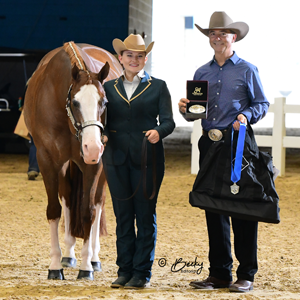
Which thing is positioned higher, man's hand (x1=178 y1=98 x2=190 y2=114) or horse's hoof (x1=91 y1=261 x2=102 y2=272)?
man's hand (x1=178 y1=98 x2=190 y2=114)

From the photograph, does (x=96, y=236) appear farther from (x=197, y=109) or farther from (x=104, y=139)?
(x=197, y=109)

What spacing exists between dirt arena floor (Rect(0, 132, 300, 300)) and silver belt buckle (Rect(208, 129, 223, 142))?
929 millimetres

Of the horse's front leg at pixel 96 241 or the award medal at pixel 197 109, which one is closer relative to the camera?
the award medal at pixel 197 109

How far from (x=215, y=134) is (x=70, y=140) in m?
1.09

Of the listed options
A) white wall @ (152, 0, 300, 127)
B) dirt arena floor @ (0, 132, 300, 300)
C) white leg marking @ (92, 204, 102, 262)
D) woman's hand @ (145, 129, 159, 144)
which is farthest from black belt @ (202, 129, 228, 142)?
white wall @ (152, 0, 300, 127)

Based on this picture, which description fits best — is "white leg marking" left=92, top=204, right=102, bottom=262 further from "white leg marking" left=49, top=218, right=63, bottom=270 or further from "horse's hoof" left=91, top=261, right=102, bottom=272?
"white leg marking" left=49, top=218, right=63, bottom=270

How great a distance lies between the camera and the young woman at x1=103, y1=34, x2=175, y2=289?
10.2 ft

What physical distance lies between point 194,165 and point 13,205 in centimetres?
377

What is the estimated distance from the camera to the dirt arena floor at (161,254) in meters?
3.05

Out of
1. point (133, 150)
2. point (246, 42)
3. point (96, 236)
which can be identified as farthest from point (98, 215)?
point (246, 42)

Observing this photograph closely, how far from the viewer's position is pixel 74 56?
3490 millimetres

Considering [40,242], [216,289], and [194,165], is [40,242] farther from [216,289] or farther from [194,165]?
[194,165]

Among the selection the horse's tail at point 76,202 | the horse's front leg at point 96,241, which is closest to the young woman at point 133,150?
the horse's front leg at point 96,241

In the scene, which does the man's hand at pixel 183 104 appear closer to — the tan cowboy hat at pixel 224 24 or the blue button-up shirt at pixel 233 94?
the blue button-up shirt at pixel 233 94
